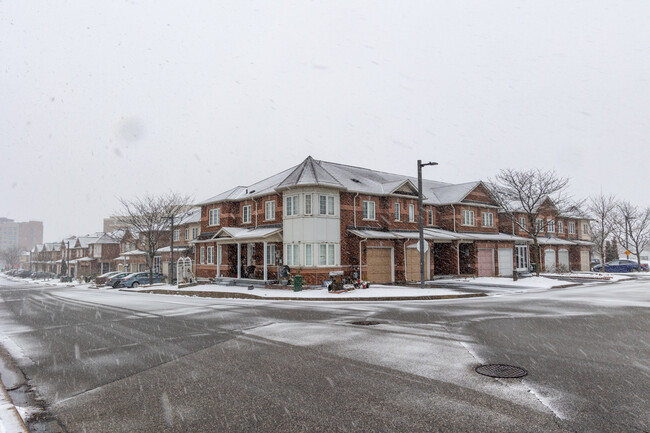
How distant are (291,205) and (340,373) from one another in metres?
21.8

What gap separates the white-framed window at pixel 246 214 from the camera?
33438mm

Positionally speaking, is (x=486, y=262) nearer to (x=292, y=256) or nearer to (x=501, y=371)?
(x=292, y=256)

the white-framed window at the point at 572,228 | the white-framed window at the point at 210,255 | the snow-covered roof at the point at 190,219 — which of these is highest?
the snow-covered roof at the point at 190,219

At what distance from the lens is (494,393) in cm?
560

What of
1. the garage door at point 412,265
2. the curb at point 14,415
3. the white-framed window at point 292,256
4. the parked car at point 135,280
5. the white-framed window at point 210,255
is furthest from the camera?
the parked car at point 135,280

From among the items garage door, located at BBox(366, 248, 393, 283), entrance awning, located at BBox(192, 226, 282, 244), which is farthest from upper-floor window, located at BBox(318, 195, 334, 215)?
garage door, located at BBox(366, 248, 393, 283)

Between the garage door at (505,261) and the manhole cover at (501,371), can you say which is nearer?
the manhole cover at (501,371)

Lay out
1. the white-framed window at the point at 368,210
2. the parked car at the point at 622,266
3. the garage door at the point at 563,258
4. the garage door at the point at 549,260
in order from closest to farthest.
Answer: the white-framed window at the point at 368,210 → the garage door at the point at 549,260 → the parked car at the point at 622,266 → the garage door at the point at 563,258

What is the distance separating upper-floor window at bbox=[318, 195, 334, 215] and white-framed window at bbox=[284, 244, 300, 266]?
9.53ft

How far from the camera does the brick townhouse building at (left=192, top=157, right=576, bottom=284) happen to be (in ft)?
89.7

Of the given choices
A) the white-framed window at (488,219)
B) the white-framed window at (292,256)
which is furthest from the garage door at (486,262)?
the white-framed window at (292,256)

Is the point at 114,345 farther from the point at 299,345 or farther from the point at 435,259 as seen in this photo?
the point at 435,259

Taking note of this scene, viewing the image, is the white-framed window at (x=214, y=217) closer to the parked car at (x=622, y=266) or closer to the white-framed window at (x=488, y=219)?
the white-framed window at (x=488, y=219)

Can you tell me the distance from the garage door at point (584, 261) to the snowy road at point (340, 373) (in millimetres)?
40739
